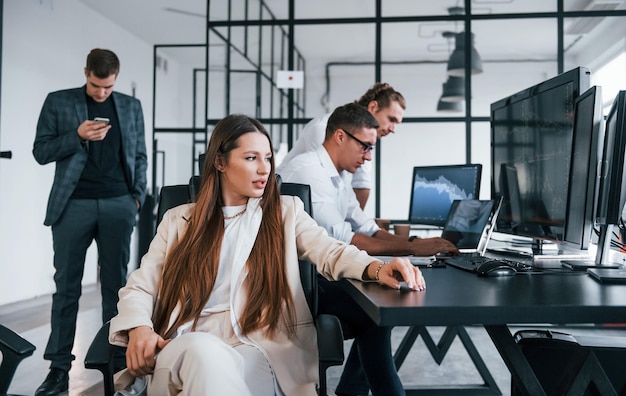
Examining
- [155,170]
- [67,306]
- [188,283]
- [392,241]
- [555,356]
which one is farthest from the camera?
[155,170]

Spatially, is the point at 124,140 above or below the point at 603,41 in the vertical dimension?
below

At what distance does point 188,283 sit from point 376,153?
4.18 m

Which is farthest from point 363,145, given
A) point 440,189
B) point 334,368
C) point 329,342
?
point 334,368

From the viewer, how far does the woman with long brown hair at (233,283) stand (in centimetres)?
142

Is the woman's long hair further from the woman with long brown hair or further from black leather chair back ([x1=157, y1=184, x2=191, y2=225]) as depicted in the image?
black leather chair back ([x1=157, y1=184, x2=191, y2=225])

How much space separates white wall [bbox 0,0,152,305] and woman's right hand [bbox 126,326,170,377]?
4.85 m

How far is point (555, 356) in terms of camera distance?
150 cm

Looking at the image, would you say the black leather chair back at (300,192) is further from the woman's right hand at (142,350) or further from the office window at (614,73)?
the office window at (614,73)

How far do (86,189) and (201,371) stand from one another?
1.96 meters

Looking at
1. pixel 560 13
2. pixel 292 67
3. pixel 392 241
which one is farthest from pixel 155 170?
pixel 392 241

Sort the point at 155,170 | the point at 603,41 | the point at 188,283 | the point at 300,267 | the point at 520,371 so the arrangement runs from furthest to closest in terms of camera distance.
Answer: the point at 155,170 < the point at 603,41 < the point at 300,267 < the point at 188,283 < the point at 520,371

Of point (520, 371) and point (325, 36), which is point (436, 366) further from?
point (325, 36)

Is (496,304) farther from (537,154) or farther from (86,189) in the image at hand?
(86,189)

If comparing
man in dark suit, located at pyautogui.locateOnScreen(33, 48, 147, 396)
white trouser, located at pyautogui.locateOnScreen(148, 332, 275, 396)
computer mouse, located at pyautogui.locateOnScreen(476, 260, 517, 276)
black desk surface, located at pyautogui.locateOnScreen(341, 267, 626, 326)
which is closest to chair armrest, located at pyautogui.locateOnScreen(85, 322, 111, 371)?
white trouser, located at pyautogui.locateOnScreen(148, 332, 275, 396)
